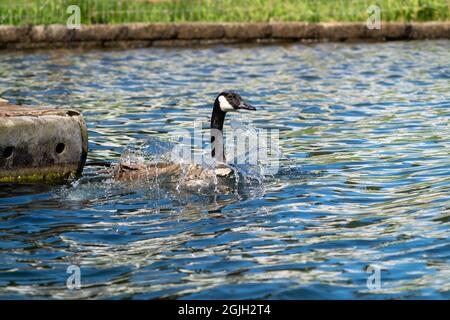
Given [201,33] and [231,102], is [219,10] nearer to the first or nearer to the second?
[201,33]

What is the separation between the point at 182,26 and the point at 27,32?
3115 millimetres

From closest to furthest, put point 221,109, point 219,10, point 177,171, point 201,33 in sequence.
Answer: point 177,171, point 221,109, point 201,33, point 219,10

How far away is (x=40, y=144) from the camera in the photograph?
9258mm

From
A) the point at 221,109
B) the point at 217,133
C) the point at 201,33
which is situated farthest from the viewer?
the point at 201,33

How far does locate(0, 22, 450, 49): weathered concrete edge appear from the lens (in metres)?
20.2

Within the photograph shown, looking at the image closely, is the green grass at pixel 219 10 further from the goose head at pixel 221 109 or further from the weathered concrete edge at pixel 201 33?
the goose head at pixel 221 109

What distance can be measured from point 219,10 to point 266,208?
14198 millimetres

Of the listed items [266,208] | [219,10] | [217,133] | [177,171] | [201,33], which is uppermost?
[219,10]

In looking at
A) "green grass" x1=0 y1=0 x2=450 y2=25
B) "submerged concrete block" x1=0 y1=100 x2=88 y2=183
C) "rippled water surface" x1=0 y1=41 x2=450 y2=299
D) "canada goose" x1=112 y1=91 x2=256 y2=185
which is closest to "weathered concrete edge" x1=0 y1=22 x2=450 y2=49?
"green grass" x1=0 y1=0 x2=450 y2=25

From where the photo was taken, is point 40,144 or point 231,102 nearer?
point 40,144

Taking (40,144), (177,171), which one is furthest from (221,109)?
(40,144)

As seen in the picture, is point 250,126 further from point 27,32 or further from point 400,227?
point 27,32

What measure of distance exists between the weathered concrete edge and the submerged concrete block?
10.9m
